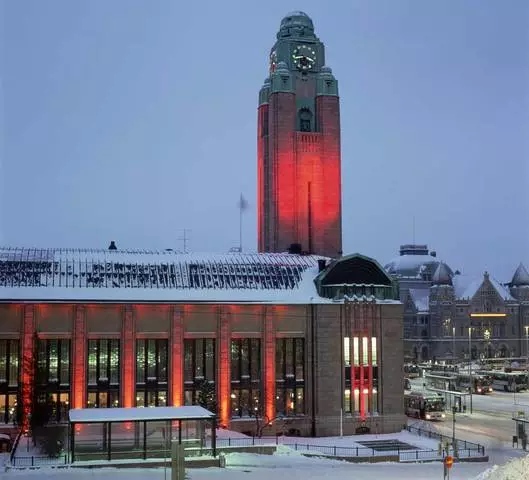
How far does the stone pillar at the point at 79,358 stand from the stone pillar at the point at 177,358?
704 cm

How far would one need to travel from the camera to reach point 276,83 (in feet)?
333

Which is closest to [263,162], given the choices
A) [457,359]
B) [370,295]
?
[370,295]

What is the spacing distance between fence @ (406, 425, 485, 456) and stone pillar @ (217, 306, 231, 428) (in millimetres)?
16029

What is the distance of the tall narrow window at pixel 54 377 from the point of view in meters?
67.2

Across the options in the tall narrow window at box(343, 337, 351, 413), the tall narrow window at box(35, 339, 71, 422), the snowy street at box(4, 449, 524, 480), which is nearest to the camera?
the snowy street at box(4, 449, 524, 480)

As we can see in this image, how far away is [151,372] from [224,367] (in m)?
6.05

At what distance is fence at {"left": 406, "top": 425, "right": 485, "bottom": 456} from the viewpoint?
2377 inches

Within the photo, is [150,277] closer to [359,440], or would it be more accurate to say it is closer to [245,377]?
[245,377]

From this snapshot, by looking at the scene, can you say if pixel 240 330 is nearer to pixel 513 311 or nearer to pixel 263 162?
pixel 263 162

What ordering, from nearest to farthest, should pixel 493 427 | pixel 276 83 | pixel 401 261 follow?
pixel 493 427
pixel 276 83
pixel 401 261

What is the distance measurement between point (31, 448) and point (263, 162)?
56348 millimetres

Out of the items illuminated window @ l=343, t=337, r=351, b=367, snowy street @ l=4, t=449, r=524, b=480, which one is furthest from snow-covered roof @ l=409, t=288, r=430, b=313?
snowy street @ l=4, t=449, r=524, b=480

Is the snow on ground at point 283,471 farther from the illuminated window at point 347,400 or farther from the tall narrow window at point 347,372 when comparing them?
the tall narrow window at point 347,372

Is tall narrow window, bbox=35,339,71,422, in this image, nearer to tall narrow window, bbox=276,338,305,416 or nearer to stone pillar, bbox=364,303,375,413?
tall narrow window, bbox=276,338,305,416
